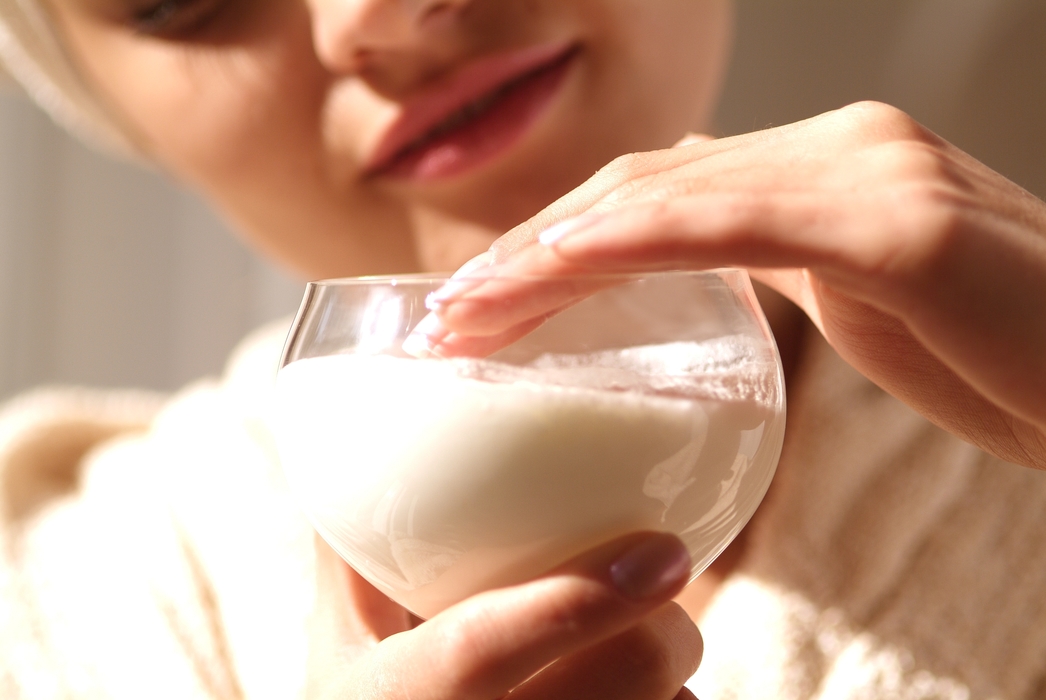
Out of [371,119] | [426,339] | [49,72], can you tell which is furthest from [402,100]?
[49,72]

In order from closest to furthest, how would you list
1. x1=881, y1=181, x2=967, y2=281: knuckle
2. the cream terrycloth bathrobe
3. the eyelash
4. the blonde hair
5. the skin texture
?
x1=881, y1=181, x2=967, y2=281: knuckle < the skin texture < the cream terrycloth bathrobe < the eyelash < the blonde hair

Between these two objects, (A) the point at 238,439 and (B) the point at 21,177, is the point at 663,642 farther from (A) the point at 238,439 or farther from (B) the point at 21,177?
(B) the point at 21,177

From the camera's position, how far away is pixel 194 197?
1.64 meters

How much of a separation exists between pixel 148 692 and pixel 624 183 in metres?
0.59

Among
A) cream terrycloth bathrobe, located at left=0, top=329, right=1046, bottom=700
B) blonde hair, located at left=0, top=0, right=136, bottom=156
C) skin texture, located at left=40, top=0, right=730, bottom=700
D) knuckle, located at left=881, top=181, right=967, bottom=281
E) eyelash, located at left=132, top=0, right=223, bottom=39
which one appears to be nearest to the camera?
knuckle, located at left=881, top=181, right=967, bottom=281

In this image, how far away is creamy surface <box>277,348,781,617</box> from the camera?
0.29 metres

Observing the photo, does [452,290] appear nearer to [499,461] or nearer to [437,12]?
[499,461]

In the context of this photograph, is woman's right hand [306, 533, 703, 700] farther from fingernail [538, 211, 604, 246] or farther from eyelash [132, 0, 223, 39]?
eyelash [132, 0, 223, 39]

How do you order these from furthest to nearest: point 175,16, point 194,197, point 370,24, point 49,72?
point 194,197, point 49,72, point 175,16, point 370,24

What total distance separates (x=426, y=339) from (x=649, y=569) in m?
0.12

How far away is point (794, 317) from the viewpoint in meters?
0.81

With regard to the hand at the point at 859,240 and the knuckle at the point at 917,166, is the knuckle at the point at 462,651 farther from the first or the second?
the knuckle at the point at 917,166

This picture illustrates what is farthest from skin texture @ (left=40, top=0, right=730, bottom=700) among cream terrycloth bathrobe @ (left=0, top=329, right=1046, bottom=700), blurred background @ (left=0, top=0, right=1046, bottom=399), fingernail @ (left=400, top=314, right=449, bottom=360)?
blurred background @ (left=0, top=0, right=1046, bottom=399)

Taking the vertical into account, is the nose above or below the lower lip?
above
